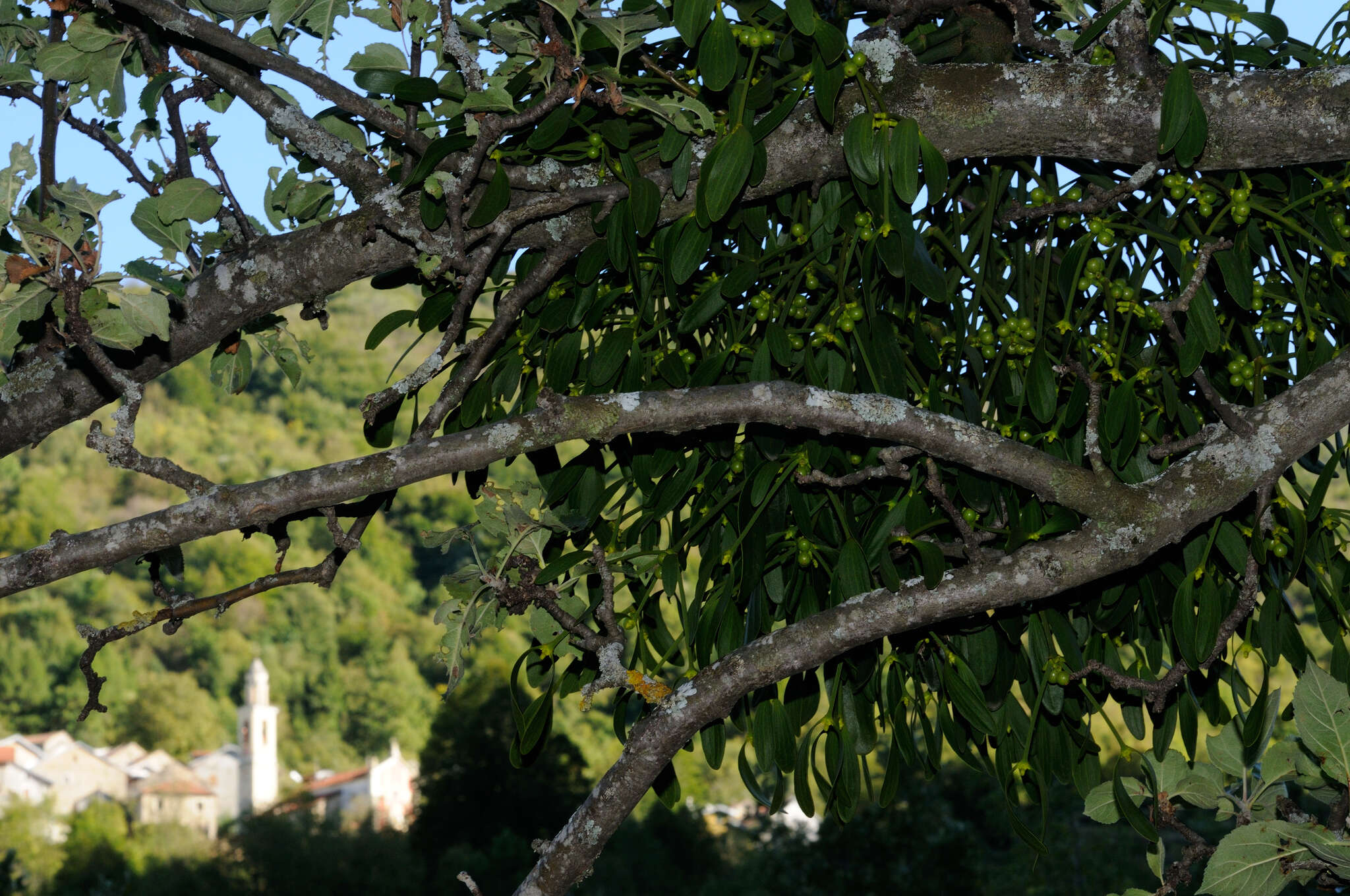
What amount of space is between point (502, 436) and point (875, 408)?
274mm

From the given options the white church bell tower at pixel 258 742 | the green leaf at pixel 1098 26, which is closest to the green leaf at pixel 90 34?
the green leaf at pixel 1098 26

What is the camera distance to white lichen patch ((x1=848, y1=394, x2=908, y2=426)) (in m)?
0.82

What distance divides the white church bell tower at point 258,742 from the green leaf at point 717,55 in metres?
29.1

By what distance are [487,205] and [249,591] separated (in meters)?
0.38

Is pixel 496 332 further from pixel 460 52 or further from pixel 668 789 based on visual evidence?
pixel 668 789

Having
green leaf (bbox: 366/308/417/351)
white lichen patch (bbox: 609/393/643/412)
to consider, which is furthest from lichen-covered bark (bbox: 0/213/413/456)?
white lichen patch (bbox: 609/393/643/412)

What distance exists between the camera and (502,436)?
0.79 meters

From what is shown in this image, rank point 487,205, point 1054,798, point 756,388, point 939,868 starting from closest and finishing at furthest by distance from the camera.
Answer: point 756,388 < point 487,205 < point 939,868 < point 1054,798

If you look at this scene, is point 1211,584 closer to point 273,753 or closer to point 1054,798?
point 1054,798

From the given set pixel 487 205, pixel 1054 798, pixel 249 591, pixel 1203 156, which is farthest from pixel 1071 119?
pixel 1054 798

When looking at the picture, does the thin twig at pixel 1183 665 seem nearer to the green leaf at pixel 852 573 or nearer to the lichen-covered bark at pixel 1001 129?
the green leaf at pixel 852 573

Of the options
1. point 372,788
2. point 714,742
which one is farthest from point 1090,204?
point 372,788

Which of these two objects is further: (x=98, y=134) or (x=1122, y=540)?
(x=98, y=134)

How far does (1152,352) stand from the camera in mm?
1020
